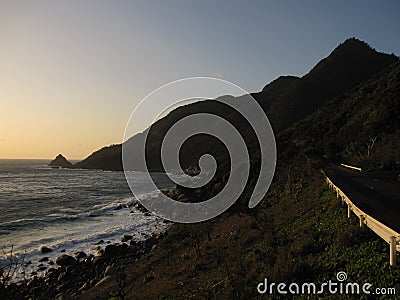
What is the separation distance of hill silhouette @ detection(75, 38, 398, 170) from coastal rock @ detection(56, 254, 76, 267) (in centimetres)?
4886

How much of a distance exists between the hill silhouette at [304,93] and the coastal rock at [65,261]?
48859 millimetres

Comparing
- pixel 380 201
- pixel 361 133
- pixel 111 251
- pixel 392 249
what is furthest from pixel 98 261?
pixel 361 133

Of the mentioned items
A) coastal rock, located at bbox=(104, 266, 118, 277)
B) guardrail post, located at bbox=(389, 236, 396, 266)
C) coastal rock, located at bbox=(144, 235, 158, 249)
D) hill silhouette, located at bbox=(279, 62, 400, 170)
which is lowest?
coastal rock, located at bbox=(104, 266, 118, 277)

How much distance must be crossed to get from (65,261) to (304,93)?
286ft

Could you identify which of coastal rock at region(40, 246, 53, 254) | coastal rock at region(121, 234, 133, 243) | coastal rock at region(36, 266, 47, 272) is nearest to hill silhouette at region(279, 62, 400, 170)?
coastal rock at region(121, 234, 133, 243)

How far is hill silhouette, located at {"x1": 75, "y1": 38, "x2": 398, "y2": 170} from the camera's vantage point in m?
90.5

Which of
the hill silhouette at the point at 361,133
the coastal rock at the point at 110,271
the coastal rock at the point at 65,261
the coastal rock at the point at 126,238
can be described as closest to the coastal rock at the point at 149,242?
the coastal rock at the point at 126,238

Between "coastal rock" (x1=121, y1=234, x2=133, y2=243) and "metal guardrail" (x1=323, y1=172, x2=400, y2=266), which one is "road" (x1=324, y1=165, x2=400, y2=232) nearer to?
"metal guardrail" (x1=323, y1=172, x2=400, y2=266)

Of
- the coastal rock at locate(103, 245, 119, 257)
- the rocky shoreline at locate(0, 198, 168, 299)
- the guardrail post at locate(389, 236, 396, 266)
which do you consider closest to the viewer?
the guardrail post at locate(389, 236, 396, 266)

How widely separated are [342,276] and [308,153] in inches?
1197

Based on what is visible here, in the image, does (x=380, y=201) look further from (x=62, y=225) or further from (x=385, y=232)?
(x=62, y=225)

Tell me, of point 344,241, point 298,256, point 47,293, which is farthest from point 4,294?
point 47,293

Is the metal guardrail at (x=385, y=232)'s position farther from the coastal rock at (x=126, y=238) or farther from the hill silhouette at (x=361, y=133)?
the coastal rock at (x=126, y=238)

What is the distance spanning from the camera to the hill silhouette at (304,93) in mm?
90500
